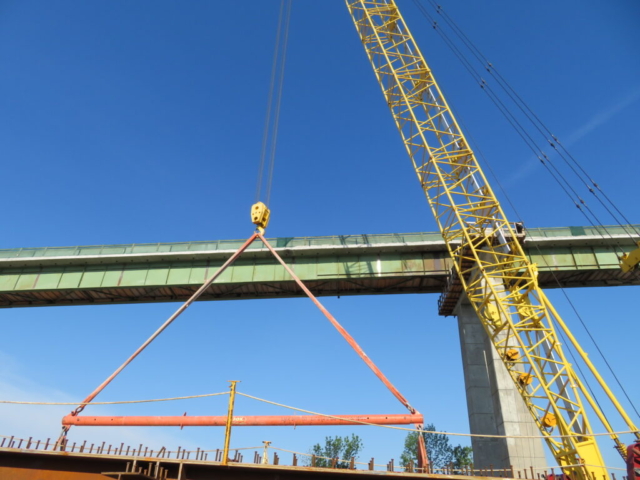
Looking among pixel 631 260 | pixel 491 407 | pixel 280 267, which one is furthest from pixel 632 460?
pixel 280 267

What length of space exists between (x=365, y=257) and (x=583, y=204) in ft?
47.2

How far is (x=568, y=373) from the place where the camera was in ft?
72.7

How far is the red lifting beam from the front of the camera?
11.9 meters

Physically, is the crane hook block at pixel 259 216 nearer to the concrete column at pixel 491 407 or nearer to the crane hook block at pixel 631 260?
the concrete column at pixel 491 407

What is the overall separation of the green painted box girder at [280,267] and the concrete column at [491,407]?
4662 millimetres

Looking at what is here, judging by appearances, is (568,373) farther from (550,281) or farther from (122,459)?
(122,459)

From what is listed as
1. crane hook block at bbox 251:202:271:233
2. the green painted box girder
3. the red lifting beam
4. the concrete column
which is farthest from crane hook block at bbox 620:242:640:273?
crane hook block at bbox 251:202:271:233

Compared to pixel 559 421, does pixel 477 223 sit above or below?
above

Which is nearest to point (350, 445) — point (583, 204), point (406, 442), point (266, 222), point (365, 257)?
point (406, 442)

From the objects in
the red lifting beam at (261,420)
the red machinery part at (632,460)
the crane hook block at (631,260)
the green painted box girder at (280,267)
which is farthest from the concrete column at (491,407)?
the red lifting beam at (261,420)

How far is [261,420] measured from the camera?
39.3ft

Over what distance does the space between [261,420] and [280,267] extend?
19.3 m

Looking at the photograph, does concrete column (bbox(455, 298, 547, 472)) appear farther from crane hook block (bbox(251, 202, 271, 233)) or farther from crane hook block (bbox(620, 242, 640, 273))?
crane hook block (bbox(251, 202, 271, 233))

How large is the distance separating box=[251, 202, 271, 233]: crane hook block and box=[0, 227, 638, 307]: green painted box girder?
12.4 metres
